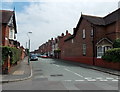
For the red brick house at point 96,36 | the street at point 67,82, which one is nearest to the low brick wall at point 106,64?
the red brick house at point 96,36

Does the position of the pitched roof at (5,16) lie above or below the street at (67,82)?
above

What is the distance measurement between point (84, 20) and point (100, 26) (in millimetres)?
4039

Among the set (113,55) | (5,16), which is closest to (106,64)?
(113,55)

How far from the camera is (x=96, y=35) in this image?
29.0 metres

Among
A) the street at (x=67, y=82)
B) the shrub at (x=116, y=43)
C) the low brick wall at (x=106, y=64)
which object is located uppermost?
the shrub at (x=116, y=43)

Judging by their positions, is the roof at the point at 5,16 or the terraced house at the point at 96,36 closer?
the roof at the point at 5,16

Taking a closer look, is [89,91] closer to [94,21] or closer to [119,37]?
[119,37]

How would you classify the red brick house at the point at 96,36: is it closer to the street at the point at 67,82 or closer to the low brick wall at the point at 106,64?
the low brick wall at the point at 106,64

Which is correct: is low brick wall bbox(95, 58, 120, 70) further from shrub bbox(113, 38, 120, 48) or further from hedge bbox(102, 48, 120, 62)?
shrub bbox(113, 38, 120, 48)

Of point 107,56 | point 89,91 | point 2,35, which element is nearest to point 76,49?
point 107,56

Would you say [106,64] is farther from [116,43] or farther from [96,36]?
[96,36]

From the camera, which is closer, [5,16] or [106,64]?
[106,64]

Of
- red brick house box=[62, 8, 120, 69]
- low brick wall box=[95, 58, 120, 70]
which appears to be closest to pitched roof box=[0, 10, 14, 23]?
red brick house box=[62, 8, 120, 69]

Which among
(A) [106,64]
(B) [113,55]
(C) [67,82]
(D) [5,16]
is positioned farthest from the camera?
(D) [5,16]
